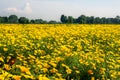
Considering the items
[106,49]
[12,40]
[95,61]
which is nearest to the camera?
[95,61]

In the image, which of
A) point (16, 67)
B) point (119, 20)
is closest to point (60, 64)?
point (16, 67)

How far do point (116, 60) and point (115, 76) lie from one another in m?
1.77

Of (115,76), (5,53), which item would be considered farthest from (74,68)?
(5,53)

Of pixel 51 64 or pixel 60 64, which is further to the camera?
pixel 60 64

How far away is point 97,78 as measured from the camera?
8.44 meters

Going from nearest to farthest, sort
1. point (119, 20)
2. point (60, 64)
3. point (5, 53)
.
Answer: point (60, 64) → point (5, 53) → point (119, 20)

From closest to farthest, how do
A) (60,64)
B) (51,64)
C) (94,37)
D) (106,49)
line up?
(51,64) < (60,64) < (106,49) < (94,37)

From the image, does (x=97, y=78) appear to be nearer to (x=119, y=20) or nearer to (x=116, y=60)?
(x=116, y=60)

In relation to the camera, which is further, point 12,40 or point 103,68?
point 12,40

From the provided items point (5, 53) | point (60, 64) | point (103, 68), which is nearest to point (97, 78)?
point (103, 68)

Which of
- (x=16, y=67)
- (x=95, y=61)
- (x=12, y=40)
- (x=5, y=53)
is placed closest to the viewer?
(x=16, y=67)

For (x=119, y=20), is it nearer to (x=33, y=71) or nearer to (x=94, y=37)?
(x=94, y=37)

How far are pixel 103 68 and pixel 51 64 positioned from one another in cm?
123

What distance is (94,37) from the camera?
16766 mm
